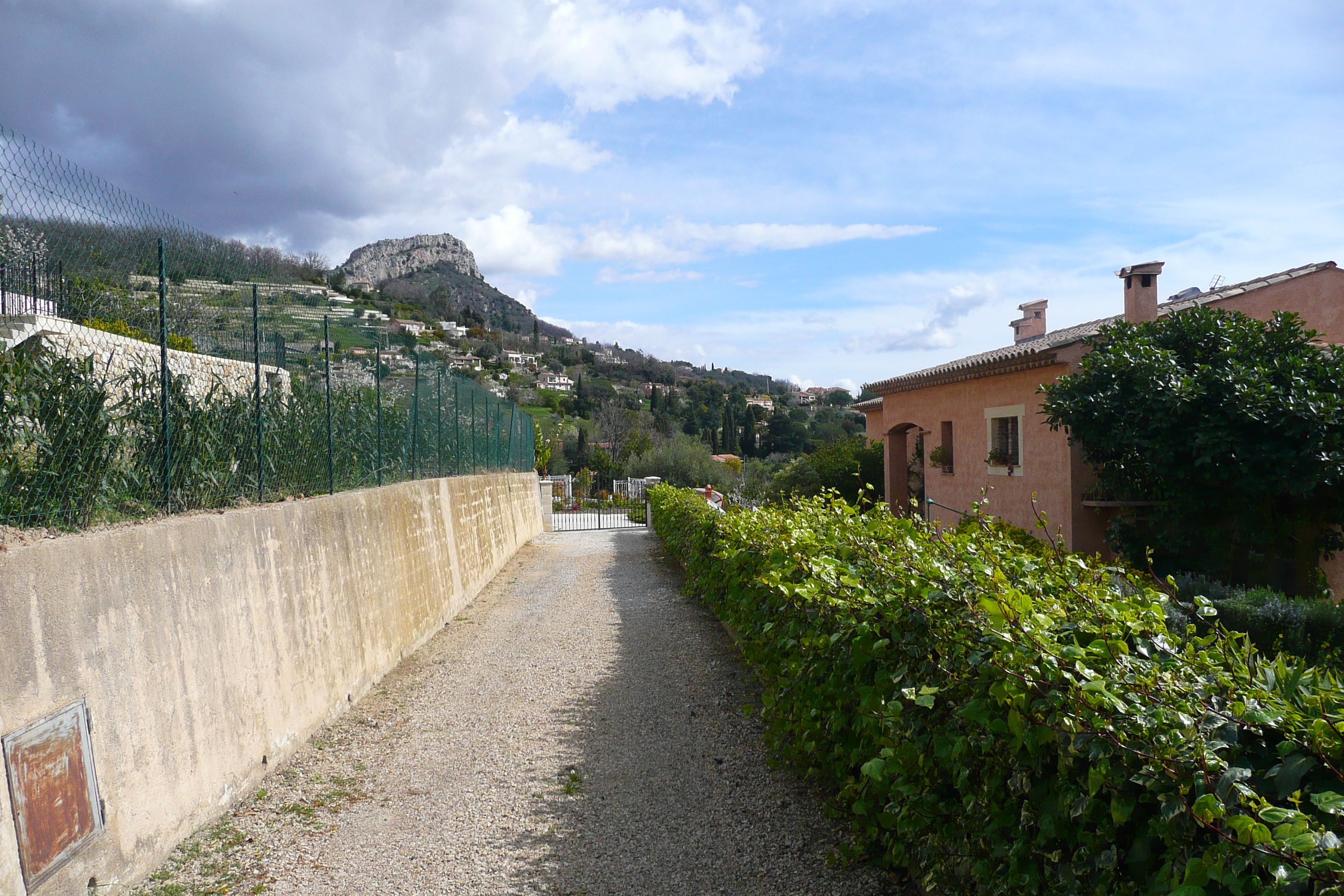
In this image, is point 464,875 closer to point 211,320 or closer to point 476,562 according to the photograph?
point 211,320

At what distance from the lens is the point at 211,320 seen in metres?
5.17

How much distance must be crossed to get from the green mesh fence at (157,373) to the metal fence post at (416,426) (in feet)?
5.52

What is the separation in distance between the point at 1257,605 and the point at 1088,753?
29.8ft

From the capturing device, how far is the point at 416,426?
987 cm

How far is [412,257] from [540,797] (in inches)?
4519

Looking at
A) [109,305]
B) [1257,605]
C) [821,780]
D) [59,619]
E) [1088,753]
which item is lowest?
[1257,605]

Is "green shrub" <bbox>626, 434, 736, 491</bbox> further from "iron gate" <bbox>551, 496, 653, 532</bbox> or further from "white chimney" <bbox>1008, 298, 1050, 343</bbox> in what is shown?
"white chimney" <bbox>1008, 298, 1050, 343</bbox>

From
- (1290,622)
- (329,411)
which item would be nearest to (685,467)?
(1290,622)

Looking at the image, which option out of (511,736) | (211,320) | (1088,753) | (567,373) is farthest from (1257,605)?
(567,373)

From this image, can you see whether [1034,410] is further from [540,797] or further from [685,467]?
[685,467]

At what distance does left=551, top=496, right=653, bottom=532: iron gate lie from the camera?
26284 millimetres

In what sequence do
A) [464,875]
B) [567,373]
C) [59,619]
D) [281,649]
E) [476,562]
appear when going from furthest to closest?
[567,373]
[476,562]
[281,649]
[464,875]
[59,619]

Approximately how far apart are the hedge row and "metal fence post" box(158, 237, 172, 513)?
11.6ft

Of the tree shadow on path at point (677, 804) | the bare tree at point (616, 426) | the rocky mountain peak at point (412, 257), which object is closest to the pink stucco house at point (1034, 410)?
the tree shadow on path at point (677, 804)
